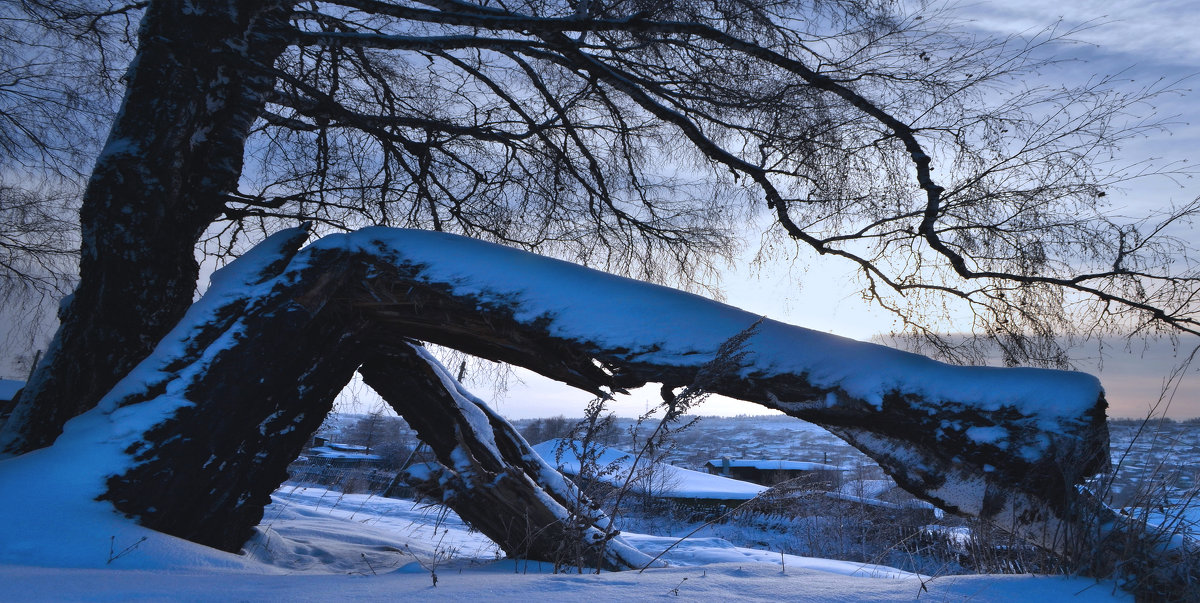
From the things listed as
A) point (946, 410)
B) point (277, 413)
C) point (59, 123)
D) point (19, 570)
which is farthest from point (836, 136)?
point (59, 123)

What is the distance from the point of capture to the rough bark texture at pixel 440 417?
241 centimetres

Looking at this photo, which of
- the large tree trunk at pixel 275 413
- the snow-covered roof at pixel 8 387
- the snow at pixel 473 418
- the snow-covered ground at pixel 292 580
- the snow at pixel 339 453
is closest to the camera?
the snow-covered ground at pixel 292 580

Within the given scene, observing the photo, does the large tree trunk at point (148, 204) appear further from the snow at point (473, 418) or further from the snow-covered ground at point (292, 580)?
the snow-covered ground at point (292, 580)

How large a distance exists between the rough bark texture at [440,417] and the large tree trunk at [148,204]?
0.67 metres

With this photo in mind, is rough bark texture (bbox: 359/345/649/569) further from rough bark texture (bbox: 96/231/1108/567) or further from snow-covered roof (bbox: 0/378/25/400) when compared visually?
snow-covered roof (bbox: 0/378/25/400)

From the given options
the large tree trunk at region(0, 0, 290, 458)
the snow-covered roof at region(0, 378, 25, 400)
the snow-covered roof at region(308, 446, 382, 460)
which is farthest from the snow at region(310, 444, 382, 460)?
the large tree trunk at region(0, 0, 290, 458)

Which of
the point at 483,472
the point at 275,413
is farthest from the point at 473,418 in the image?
the point at 275,413

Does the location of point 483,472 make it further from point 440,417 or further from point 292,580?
point 292,580

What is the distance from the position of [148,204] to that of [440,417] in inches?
70.2

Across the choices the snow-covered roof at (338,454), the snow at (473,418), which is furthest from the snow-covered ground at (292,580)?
the snow-covered roof at (338,454)

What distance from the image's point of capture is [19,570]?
79.7 inches

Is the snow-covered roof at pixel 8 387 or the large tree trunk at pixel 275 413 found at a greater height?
the snow-covered roof at pixel 8 387

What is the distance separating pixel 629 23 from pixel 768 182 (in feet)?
5.45

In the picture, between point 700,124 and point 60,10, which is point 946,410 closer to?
point 700,124
